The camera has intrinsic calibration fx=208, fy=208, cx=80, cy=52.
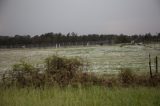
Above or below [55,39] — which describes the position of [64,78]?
below

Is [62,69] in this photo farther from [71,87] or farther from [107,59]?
[107,59]

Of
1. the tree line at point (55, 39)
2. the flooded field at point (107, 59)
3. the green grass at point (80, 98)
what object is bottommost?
the green grass at point (80, 98)

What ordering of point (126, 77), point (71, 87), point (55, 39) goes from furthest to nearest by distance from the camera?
point (55, 39) → point (126, 77) → point (71, 87)

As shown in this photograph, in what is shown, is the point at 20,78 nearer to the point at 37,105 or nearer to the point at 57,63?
the point at 57,63

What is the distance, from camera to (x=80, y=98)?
570 cm

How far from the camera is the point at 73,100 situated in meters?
5.52

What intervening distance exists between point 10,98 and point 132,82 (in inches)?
174

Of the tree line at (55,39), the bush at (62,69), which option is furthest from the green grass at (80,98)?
the tree line at (55,39)

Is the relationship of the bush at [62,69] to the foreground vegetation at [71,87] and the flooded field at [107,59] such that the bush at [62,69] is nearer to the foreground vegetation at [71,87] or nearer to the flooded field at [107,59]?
the foreground vegetation at [71,87]

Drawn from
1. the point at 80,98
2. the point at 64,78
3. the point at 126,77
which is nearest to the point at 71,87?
the point at 64,78

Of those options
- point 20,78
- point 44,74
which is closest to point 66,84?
point 44,74

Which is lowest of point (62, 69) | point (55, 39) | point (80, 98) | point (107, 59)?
point (80, 98)

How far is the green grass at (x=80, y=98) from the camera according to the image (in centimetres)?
525

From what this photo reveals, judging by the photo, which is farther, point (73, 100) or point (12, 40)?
point (12, 40)
